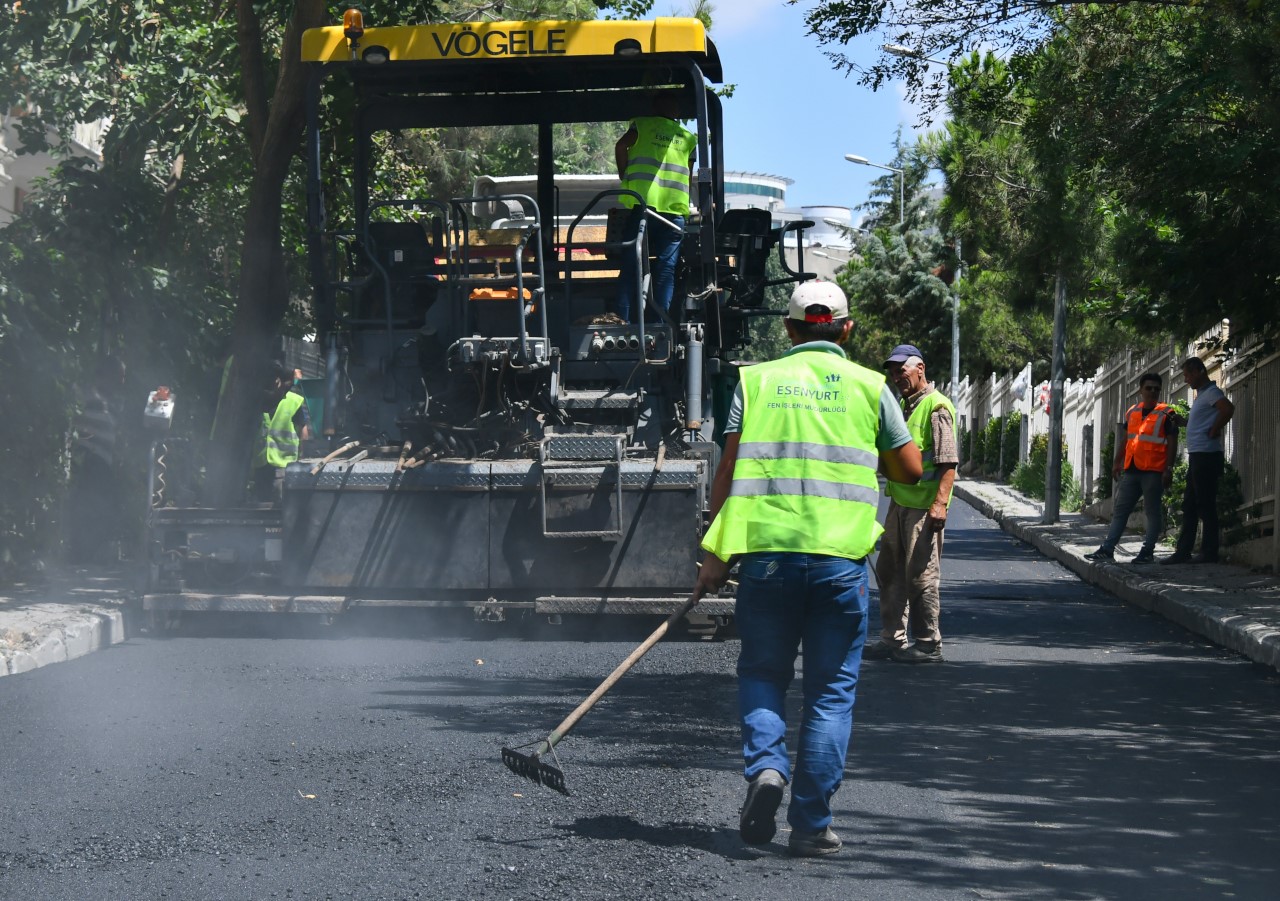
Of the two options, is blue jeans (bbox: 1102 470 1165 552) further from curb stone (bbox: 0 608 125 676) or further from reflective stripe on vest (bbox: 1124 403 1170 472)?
curb stone (bbox: 0 608 125 676)

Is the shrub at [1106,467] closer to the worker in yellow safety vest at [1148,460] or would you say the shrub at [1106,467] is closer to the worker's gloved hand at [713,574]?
the worker in yellow safety vest at [1148,460]

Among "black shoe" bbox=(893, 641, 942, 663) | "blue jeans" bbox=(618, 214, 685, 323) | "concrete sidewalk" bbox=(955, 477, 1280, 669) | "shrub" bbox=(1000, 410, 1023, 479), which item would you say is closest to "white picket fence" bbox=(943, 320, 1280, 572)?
"concrete sidewalk" bbox=(955, 477, 1280, 669)

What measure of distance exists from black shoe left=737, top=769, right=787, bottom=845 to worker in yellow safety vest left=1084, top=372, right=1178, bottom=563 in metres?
11.0

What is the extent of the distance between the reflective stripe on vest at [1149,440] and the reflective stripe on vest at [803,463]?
35.2 ft

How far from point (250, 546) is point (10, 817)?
4.83m

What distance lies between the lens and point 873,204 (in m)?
66.8

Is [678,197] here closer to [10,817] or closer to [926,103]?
[926,103]

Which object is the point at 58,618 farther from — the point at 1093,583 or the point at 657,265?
the point at 1093,583

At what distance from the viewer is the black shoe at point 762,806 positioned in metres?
5.24

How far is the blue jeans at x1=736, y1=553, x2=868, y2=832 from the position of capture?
17.6 ft

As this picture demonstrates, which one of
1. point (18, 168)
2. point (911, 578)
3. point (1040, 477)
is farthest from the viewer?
point (1040, 477)

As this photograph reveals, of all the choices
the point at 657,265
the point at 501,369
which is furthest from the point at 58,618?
the point at 657,265

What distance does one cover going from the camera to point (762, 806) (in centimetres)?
526

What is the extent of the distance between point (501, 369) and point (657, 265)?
1195mm
